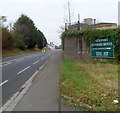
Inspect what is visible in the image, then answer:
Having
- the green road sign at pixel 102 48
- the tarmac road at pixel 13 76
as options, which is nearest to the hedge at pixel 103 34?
the green road sign at pixel 102 48

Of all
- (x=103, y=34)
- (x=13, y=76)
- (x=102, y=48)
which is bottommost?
(x=13, y=76)

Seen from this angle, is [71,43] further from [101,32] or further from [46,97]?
[46,97]

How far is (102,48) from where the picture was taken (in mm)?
15250

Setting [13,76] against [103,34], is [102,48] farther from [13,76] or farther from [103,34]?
[13,76]

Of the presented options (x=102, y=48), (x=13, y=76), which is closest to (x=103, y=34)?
(x=102, y=48)

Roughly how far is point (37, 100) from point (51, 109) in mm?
1023

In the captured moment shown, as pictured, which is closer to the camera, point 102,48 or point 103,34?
point 103,34

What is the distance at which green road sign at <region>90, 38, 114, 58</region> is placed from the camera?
47.1ft

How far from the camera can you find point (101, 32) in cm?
1513

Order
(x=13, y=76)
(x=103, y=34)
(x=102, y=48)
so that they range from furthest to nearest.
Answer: (x=102, y=48) → (x=103, y=34) → (x=13, y=76)

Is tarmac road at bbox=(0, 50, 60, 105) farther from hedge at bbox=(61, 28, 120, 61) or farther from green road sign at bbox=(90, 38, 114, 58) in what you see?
green road sign at bbox=(90, 38, 114, 58)

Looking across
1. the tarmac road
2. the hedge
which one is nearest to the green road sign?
the hedge

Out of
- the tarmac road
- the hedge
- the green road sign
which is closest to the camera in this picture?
the tarmac road

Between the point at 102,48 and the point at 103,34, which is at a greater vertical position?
the point at 103,34
